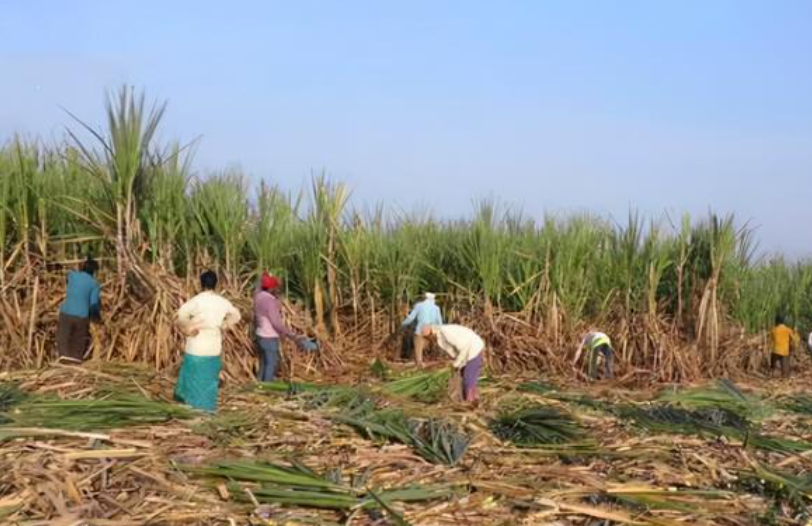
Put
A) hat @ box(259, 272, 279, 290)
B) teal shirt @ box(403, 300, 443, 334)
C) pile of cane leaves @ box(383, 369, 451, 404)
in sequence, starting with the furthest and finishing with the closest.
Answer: teal shirt @ box(403, 300, 443, 334), hat @ box(259, 272, 279, 290), pile of cane leaves @ box(383, 369, 451, 404)

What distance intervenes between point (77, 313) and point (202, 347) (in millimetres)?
1993

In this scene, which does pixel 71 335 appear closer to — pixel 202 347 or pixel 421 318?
pixel 202 347

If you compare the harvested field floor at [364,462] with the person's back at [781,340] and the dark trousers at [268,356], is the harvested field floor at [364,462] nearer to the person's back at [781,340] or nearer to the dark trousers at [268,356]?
the dark trousers at [268,356]

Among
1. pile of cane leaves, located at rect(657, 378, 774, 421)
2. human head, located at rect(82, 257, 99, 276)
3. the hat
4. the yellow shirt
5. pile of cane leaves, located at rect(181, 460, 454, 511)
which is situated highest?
human head, located at rect(82, 257, 99, 276)

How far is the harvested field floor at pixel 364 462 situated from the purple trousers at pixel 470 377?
2.72 feet

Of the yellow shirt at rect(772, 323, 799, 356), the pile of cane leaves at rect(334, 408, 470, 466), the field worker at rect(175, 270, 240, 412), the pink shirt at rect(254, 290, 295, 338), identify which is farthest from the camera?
the yellow shirt at rect(772, 323, 799, 356)

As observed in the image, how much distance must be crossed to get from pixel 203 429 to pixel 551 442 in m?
2.22

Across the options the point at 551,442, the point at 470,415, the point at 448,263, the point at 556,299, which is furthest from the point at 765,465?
the point at 448,263

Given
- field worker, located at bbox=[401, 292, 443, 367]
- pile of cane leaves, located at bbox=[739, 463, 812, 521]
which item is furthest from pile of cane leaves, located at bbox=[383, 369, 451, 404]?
pile of cane leaves, located at bbox=[739, 463, 812, 521]

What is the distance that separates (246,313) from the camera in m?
9.23

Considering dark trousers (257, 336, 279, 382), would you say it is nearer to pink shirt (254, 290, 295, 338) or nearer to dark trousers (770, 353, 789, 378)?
pink shirt (254, 290, 295, 338)

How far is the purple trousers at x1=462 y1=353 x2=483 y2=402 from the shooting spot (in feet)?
25.6

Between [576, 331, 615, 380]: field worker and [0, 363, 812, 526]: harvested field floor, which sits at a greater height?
[576, 331, 615, 380]: field worker

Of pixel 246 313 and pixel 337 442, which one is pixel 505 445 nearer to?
pixel 337 442
